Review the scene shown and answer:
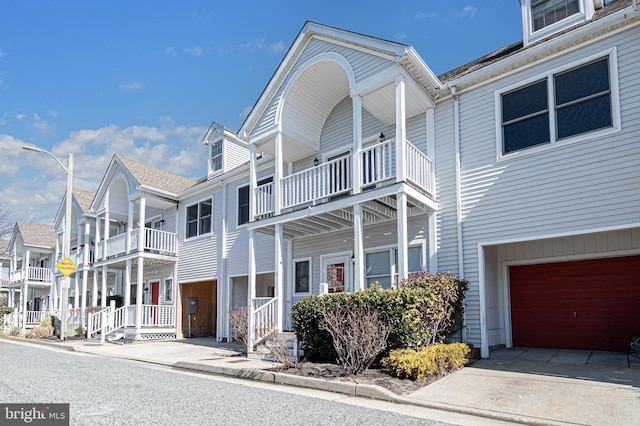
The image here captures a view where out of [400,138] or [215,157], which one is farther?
[215,157]

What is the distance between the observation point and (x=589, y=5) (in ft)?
34.3

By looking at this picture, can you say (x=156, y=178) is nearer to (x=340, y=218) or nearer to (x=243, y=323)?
(x=243, y=323)

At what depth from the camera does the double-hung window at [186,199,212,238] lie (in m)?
20.1

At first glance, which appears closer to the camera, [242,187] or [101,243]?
[242,187]

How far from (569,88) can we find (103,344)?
1756 cm

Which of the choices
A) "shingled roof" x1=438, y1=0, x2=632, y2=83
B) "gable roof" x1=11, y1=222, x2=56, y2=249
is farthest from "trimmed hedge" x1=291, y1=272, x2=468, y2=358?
"gable roof" x1=11, y1=222, x2=56, y2=249

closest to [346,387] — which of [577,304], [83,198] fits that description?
[577,304]

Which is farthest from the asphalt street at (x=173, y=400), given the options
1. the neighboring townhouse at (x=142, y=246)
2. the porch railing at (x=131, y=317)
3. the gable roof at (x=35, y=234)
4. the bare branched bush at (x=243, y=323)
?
the gable roof at (x=35, y=234)

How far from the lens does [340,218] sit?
1292 centimetres

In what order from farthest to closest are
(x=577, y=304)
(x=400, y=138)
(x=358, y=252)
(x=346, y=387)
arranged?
(x=577, y=304)
(x=358, y=252)
(x=400, y=138)
(x=346, y=387)

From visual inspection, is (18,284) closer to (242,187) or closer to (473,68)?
(242,187)

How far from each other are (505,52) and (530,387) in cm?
796

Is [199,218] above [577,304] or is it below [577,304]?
above

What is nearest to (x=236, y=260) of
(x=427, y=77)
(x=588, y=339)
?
(x=427, y=77)
